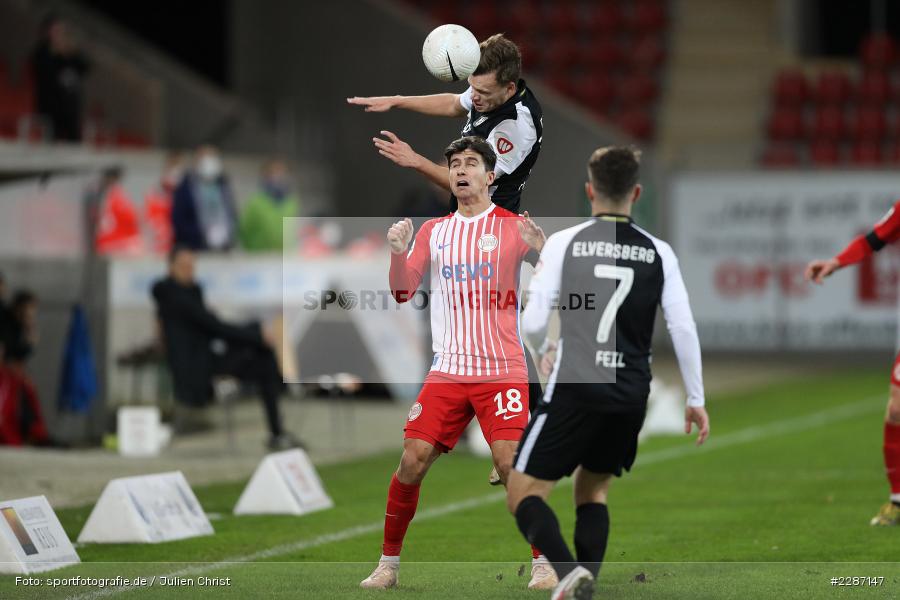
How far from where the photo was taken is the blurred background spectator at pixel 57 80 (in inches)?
791

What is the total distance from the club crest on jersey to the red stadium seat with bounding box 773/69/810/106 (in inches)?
846

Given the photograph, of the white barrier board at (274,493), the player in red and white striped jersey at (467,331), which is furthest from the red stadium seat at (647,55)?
the player in red and white striped jersey at (467,331)

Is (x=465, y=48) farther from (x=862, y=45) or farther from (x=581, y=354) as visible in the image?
(x=862, y=45)

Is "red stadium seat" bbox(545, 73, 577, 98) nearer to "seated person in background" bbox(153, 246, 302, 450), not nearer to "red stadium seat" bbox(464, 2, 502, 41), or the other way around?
"red stadium seat" bbox(464, 2, 502, 41)

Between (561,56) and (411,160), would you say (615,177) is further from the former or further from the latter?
(561,56)

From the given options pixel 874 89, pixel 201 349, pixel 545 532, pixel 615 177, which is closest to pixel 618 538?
pixel 545 532

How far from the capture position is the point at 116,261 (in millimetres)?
15672

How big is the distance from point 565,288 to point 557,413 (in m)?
0.50

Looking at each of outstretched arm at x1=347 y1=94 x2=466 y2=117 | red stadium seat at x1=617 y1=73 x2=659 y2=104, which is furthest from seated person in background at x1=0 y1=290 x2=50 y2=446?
red stadium seat at x1=617 y1=73 x2=659 y2=104

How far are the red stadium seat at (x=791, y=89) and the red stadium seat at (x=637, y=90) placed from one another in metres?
2.23

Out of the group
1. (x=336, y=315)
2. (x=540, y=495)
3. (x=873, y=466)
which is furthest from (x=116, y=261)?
(x=540, y=495)

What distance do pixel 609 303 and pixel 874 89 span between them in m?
22.7

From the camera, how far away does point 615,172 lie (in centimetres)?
608

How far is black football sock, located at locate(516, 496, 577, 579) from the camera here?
5.97 m
